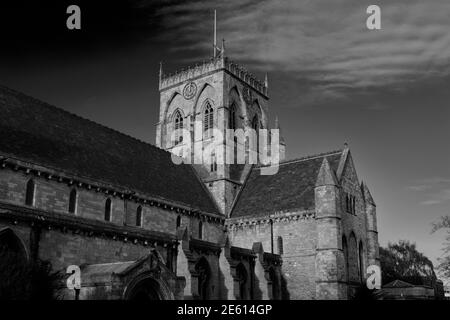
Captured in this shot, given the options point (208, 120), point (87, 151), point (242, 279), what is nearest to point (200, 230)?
point (242, 279)

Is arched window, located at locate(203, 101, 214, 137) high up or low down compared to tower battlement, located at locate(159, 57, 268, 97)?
down

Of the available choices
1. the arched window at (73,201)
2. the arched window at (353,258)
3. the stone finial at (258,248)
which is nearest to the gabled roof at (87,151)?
the arched window at (73,201)

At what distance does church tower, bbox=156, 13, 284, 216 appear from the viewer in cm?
5075

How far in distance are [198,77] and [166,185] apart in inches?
699

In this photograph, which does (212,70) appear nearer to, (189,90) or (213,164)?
(189,90)

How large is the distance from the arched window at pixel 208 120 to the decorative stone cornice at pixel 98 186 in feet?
37.9

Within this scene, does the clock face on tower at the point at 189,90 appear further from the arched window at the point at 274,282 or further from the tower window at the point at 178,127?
the arched window at the point at 274,282

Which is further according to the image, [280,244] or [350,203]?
[350,203]

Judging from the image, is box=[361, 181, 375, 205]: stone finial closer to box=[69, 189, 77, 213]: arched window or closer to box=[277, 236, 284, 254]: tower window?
box=[277, 236, 284, 254]: tower window

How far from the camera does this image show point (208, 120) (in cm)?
5434

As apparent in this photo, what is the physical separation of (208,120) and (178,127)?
4363mm

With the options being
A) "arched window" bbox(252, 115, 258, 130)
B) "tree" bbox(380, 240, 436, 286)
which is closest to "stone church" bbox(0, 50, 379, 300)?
"arched window" bbox(252, 115, 258, 130)
